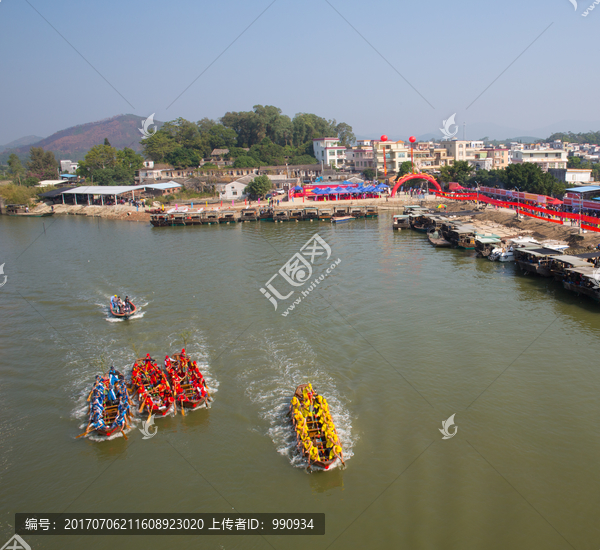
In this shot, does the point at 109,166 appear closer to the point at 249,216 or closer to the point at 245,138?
the point at 245,138

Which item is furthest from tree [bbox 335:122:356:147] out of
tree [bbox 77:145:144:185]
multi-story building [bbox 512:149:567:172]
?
tree [bbox 77:145:144:185]

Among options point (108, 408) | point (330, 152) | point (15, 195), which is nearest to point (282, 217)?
point (330, 152)

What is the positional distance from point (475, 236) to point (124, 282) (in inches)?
860

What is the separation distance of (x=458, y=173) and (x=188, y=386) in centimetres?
5024

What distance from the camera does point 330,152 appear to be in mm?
76188

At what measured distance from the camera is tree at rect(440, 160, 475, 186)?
54781 millimetres

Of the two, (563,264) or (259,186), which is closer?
(563,264)

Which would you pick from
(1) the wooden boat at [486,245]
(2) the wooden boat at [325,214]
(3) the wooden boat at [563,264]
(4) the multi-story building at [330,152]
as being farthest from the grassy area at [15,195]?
(3) the wooden boat at [563,264]

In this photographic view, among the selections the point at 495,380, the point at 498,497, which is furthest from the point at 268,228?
the point at 498,497

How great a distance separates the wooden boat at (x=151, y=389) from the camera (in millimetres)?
12273

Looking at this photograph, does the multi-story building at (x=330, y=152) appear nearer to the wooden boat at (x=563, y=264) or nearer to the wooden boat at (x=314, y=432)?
the wooden boat at (x=563, y=264)

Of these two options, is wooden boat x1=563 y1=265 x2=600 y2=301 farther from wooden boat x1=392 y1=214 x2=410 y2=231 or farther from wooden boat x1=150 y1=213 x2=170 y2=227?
wooden boat x1=150 y1=213 x2=170 y2=227

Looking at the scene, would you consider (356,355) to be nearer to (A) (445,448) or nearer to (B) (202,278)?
(A) (445,448)

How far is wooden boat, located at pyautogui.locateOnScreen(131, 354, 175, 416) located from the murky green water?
1.63 ft
